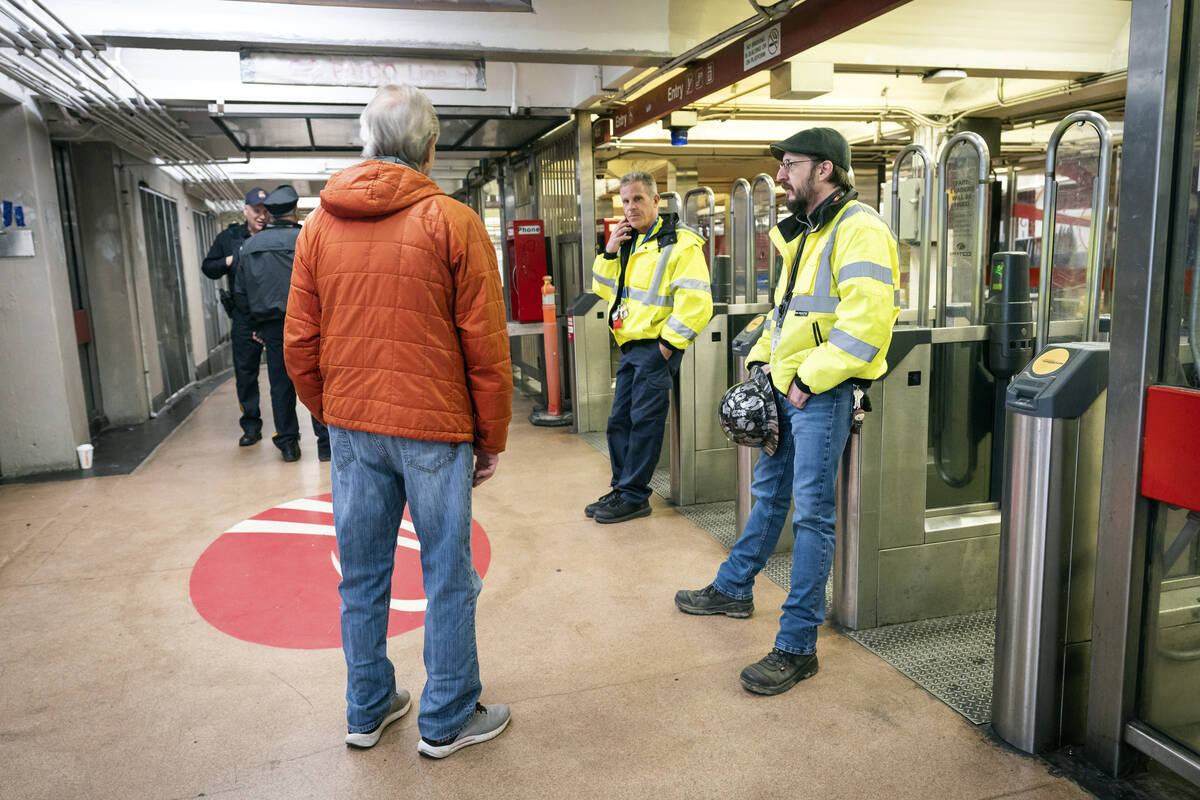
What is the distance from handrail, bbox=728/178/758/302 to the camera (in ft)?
14.2

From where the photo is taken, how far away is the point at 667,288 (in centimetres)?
386

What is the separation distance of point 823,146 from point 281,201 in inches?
148

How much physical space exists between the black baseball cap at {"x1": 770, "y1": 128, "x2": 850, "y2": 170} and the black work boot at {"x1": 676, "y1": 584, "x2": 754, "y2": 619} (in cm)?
156

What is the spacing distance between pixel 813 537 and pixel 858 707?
1.65ft

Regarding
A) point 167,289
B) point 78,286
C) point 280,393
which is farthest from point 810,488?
point 167,289

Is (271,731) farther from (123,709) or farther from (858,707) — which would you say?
(858,707)

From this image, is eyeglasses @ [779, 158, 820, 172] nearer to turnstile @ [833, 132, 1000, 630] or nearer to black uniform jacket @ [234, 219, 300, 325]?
turnstile @ [833, 132, 1000, 630]

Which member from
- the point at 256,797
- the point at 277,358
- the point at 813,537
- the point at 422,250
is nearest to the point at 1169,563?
the point at 813,537

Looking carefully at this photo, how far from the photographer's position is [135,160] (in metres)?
7.07

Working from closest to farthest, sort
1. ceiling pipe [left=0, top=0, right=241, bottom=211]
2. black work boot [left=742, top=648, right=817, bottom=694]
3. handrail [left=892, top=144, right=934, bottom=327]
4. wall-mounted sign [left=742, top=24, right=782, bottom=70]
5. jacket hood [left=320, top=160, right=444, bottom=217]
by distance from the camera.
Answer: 1. jacket hood [left=320, top=160, right=444, bottom=217]
2. black work boot [left=742, top=648, right=817, bottom=694]
3. handrail [left=892, top=144, right=934, bottom=327]
4. ceiling pipe [left=0, top=0, right=241, bottom=211]
5. wall-mounted sign [left=742, top=24, right=782, bottom=70]

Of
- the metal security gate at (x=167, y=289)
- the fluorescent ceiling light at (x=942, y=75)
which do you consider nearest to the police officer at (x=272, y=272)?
the metal security gate at (x=167, y=289)

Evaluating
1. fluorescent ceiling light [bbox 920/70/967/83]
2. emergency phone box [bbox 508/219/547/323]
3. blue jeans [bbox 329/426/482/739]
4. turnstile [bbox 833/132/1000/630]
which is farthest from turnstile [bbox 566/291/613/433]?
blue jeans [bbox 329/426/482/739]

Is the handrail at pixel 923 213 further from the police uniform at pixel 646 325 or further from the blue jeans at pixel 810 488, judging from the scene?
the police uniform at pixel 646 325

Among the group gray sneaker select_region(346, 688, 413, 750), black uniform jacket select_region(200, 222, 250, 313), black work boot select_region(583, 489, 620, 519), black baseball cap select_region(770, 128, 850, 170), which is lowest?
gray sneaker select_region(346, 688, 413, 750)
